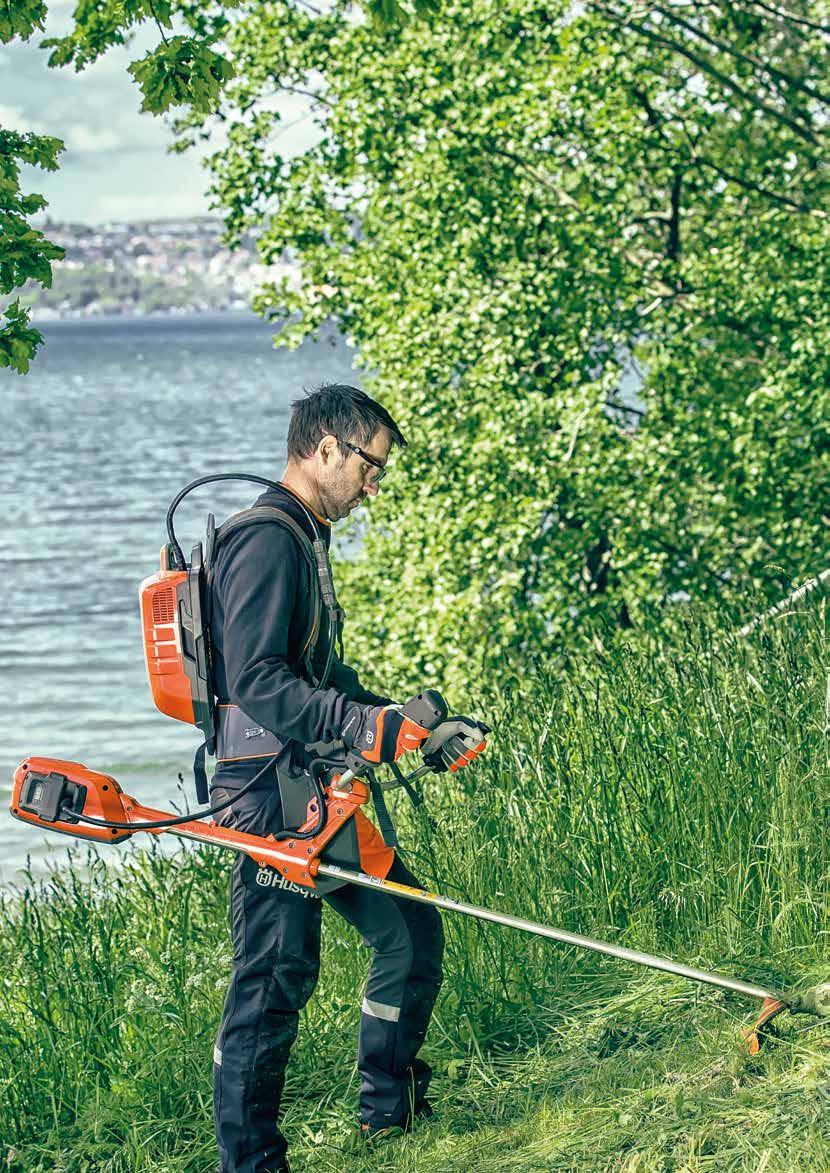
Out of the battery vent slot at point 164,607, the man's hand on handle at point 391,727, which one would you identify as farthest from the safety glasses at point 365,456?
the man's hand on handle at point 391,727

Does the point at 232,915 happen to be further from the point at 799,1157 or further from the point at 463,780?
the point at 463,780

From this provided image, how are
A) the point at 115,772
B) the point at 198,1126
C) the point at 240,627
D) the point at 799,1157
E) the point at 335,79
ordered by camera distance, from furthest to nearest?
the point at 115,772
the point at 335,79
the point at 198,1126
the point at 240,627
the point at 799,1157

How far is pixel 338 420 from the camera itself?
157 inches

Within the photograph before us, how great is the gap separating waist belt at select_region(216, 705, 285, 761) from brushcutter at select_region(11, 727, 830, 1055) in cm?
15

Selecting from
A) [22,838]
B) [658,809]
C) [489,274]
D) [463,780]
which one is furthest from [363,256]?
[658,809]

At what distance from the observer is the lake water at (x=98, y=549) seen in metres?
15.3

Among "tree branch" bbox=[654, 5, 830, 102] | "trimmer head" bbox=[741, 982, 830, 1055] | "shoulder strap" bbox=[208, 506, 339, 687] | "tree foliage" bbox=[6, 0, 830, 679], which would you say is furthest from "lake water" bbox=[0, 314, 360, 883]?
"tree branch" bbox=[654, 5, 830, 102]

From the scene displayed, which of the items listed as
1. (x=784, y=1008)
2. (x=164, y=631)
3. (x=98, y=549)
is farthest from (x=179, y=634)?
(x=98, y=549)

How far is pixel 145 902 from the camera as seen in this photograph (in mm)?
6102

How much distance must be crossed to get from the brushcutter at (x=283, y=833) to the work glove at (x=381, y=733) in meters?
0.11

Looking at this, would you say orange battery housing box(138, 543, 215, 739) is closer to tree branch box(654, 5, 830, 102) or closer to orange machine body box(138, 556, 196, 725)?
orange machine body box(138, 556, 196, 725)

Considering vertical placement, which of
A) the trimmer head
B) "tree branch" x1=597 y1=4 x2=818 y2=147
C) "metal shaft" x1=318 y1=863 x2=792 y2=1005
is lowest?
the trimmer head

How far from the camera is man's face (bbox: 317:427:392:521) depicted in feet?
13.1

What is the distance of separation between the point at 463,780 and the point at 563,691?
1060 millimetres
